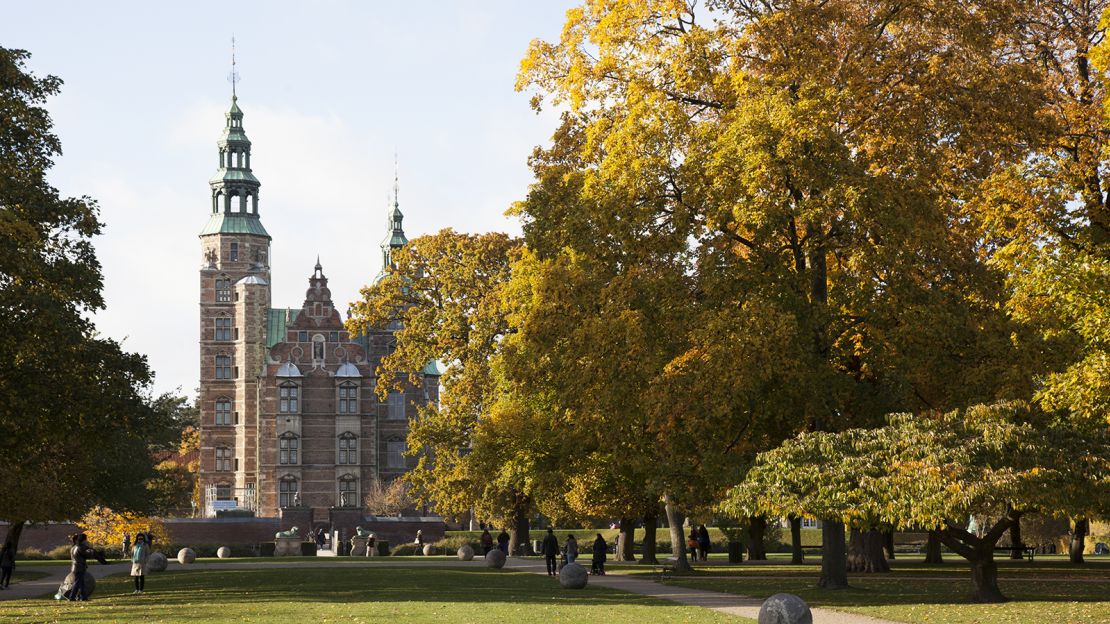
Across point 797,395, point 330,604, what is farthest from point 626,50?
point 330,604


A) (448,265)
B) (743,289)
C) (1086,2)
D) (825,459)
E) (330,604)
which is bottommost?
(330,604)

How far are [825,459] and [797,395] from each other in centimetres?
394

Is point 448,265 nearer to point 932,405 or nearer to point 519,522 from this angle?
point 519,522

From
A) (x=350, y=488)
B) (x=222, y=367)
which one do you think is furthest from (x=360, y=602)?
(x=222, y=367)

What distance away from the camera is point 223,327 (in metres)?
96.1

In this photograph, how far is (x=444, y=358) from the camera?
47.9m

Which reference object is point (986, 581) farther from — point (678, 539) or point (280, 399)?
point (280, 399)

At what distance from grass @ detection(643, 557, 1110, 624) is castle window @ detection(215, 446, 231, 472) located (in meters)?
57.3

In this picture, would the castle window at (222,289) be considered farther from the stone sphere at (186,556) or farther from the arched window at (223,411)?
the stone sphere at (186,556)

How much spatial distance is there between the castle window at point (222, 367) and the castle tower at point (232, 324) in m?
0.07

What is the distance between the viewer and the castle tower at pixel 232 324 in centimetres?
9362

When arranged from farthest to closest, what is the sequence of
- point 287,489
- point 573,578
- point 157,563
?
1. point 287,489
2. point 157,563
3. point 573,578

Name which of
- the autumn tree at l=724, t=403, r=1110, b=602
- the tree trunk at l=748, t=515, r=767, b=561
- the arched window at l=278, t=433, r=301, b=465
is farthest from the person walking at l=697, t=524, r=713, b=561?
the arched window at l=278, t=433, r=301, b=465

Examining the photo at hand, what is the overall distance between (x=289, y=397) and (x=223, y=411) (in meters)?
5.48
